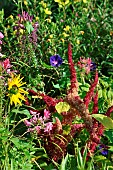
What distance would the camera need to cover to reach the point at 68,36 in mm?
4168

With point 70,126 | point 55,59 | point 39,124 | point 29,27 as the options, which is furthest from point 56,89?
point 39,124

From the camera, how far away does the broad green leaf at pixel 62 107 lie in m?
3.06

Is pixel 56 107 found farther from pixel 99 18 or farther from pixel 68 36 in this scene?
pixel 99 18

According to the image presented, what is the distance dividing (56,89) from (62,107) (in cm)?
84

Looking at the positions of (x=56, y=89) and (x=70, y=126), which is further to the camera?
(x=56, y=89)

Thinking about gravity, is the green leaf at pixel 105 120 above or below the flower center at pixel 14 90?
below

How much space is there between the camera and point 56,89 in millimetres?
3895

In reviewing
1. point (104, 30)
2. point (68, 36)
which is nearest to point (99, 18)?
point (104, 30)

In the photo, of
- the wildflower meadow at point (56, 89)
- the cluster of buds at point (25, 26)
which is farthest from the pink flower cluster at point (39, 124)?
the cluster of buds at point (25, 26)

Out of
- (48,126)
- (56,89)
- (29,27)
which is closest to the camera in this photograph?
(48,126)

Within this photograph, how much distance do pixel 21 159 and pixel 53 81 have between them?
3.85 feet

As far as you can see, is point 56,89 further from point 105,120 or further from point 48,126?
point 105,120

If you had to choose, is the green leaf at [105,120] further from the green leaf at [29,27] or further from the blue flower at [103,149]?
the green leaf at [29,27]

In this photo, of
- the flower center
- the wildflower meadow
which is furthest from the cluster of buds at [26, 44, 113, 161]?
→ the flower center
